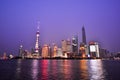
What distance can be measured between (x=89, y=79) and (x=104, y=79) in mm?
3597

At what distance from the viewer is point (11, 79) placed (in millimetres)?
43656

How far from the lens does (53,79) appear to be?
144 ft

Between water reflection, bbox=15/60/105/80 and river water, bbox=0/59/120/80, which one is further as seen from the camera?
water reflection, bbox=15/60/105/80

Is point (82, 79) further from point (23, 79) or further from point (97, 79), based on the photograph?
point (23, 79)

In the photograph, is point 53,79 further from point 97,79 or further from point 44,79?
point 97,79

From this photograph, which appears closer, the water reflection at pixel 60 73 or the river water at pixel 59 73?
the river water at pixel 59 73

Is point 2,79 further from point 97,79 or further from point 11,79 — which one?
point 97,79

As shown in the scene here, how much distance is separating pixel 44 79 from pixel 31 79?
3.07m

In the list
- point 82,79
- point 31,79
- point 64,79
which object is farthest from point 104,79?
point 31,79

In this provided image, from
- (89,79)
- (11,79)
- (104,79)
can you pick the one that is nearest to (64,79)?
(89,79)

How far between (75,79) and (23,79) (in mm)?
12377

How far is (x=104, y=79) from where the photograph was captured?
145ft

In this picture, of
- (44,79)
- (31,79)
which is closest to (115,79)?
(44,79)

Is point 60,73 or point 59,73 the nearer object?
point 59,73
